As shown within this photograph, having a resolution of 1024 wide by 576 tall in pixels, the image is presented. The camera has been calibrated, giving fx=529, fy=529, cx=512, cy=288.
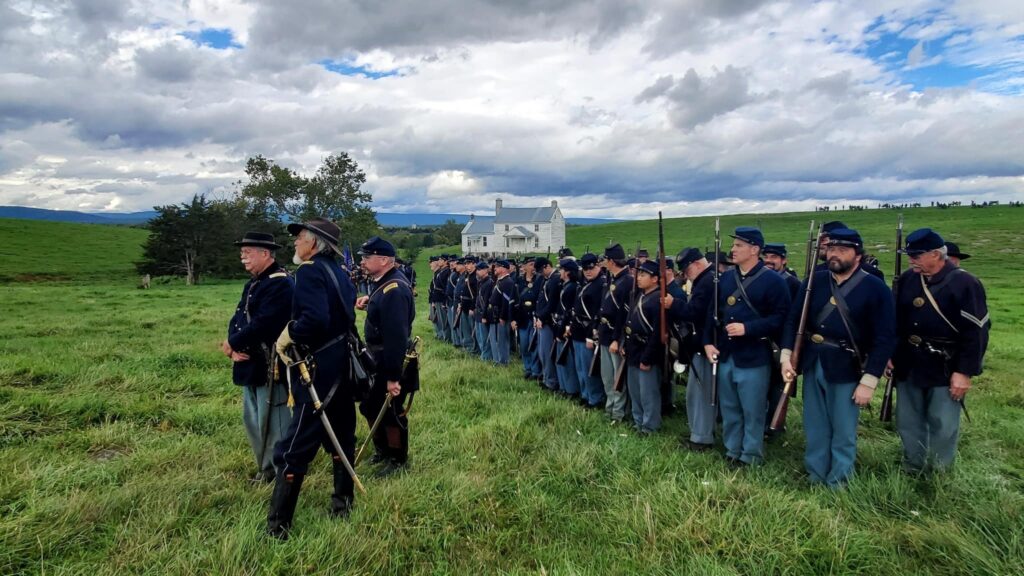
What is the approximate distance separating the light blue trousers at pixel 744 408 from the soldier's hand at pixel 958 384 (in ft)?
4.72

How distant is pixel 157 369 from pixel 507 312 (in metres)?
6.18

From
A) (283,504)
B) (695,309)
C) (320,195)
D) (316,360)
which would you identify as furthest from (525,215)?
(283,504)

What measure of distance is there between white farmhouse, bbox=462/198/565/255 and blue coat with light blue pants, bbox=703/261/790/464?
65.7m

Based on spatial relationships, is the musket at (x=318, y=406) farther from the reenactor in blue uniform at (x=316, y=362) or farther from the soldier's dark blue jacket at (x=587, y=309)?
the soldier's dark blue jacket at (x=587, y=309)

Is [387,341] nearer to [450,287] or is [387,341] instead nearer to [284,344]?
[284,344]

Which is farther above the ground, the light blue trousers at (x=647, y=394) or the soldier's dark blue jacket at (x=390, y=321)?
the soldier's dark blue jacket at (x=390, y=321)

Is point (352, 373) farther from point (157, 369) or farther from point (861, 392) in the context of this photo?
point (157, 369)

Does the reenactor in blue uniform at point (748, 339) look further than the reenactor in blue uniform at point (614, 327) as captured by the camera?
No

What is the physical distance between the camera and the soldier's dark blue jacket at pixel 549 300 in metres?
8.88

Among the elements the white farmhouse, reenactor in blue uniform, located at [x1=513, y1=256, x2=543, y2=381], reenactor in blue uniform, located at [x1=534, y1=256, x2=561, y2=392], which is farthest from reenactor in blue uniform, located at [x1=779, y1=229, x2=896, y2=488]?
the white farmhouse

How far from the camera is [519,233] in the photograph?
2847 inches

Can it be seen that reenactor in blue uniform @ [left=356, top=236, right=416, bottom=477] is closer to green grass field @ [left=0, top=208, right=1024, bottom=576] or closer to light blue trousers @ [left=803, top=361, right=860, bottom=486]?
green grass field @ [left=0, top=208, right=1024, bottom=576]

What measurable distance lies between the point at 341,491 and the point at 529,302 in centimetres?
Result: 632

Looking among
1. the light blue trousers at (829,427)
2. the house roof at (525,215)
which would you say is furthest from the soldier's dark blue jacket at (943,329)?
the house roof at (525,215)
